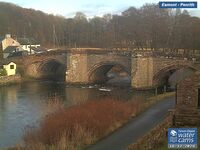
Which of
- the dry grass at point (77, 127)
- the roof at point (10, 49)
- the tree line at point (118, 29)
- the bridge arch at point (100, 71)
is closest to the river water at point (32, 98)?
the dry grass at point (77, 127)

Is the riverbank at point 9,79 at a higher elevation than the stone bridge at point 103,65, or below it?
below

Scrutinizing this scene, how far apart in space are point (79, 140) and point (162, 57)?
3021 centimetres

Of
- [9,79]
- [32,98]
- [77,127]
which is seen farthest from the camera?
[9,79]

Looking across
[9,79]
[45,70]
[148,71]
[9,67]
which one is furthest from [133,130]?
[45,70]

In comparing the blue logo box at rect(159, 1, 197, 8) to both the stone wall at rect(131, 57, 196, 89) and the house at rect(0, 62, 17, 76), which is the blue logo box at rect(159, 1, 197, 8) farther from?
the house at rect(0, 62, 17, 76)

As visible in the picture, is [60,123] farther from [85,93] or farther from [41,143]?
[85,93]

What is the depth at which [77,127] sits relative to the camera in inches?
810

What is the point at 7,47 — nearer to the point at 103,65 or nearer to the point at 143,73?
the point at 103,65

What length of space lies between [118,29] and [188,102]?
230 ft

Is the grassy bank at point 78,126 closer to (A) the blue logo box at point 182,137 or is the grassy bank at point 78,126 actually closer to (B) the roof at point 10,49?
(A) the blue logo box at point 182,137

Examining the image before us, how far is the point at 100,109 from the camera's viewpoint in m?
24.9

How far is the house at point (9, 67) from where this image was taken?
2313 inches

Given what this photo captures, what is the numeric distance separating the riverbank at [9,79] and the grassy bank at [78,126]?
103 feet

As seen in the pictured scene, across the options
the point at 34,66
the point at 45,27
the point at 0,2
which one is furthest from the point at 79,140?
the point at 0,2
